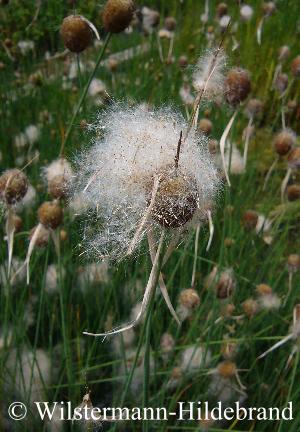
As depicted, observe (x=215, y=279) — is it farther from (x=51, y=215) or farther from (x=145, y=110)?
(x=145, y=110)

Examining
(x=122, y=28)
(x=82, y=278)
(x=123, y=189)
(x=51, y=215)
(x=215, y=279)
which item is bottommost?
(x=82, y=278)

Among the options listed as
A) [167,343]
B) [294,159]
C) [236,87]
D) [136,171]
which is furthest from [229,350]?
[136,171]

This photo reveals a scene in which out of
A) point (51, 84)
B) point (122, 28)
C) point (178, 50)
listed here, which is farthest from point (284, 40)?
point (122, 28)

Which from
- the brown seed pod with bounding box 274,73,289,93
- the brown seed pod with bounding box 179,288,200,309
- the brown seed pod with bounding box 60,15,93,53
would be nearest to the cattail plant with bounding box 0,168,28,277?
the brown seed pod with bounding box 60,15,93,53

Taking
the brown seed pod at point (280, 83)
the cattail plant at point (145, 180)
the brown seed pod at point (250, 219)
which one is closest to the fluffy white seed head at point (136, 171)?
the cattail plant at point (145, 180)

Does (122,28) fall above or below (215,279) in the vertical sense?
above

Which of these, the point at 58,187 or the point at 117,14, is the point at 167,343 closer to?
the point at 58,187
